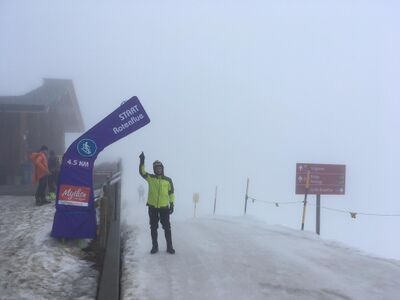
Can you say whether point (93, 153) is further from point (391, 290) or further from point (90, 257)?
point (391, 290)

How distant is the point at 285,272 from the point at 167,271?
2.10 metres

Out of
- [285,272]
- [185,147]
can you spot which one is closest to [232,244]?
[285,272]

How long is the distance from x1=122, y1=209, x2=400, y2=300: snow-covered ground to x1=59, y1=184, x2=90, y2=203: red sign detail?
1.37 m

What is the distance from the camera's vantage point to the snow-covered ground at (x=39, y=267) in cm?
639

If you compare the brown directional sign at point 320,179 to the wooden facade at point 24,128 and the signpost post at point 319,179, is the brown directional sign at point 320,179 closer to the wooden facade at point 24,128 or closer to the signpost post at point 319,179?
the signpost post at point 319,179

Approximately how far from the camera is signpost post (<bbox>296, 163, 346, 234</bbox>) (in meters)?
15.6

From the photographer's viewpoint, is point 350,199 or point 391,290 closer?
point 391,290

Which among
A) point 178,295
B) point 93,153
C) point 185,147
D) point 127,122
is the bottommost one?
point 178,295

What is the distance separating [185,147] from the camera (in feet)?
484

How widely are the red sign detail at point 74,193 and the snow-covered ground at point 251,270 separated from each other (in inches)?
53.9

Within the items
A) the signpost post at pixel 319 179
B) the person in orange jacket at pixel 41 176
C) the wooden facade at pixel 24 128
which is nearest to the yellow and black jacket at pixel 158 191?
the person in orange jacket at pixel 41 176

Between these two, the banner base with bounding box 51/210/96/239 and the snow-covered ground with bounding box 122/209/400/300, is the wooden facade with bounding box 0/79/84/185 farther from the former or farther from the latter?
the banner base with bounding box 51/210/96/239

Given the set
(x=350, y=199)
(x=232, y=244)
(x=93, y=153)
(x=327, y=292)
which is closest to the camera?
(x=327, y=292)

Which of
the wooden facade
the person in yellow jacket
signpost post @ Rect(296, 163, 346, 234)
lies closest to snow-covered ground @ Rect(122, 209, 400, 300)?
the person in yellow jacket
